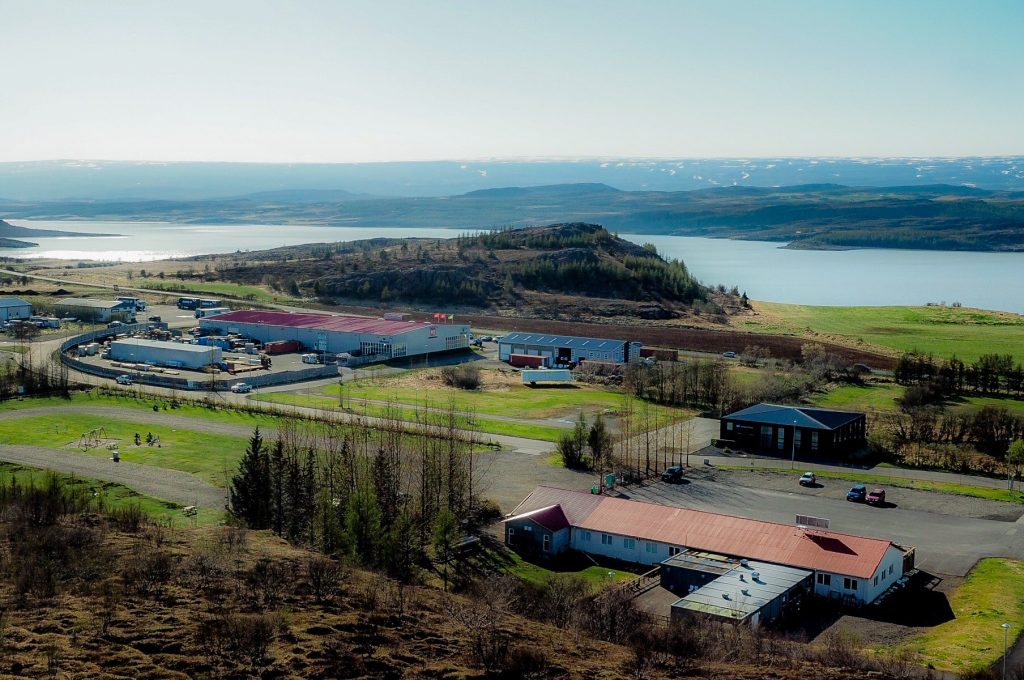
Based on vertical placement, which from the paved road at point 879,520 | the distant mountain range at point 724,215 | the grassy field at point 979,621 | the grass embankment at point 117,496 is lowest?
the paved road at point 879,520

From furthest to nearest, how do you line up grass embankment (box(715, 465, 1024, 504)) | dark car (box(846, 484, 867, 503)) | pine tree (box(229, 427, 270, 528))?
Result: 1. grass embankment (box(715, 465, 1024, 504))
2. dark car (box(846, 484, 867, 503))
3. pine tree (box(229, 427, 270, 528))

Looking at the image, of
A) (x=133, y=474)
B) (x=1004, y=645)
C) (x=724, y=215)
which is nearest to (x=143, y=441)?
(x=133, y=474)

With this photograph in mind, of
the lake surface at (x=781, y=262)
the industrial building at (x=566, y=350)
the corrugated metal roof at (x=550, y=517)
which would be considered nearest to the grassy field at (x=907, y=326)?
the lake surface at (x=781, y=262)

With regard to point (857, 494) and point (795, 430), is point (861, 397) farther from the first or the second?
point (857, 494)

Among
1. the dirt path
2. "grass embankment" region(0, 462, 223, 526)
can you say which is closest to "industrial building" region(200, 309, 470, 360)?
the dirt path

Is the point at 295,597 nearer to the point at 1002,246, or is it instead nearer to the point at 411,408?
the point at 411,408

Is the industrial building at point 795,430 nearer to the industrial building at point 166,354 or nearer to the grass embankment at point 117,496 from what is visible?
the grass embankment at point 117,496

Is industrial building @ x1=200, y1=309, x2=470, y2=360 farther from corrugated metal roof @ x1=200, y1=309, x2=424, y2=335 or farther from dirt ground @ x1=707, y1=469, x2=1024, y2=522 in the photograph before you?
dirt ground @ x1=707, y1=469, x2=1024, y2=522
